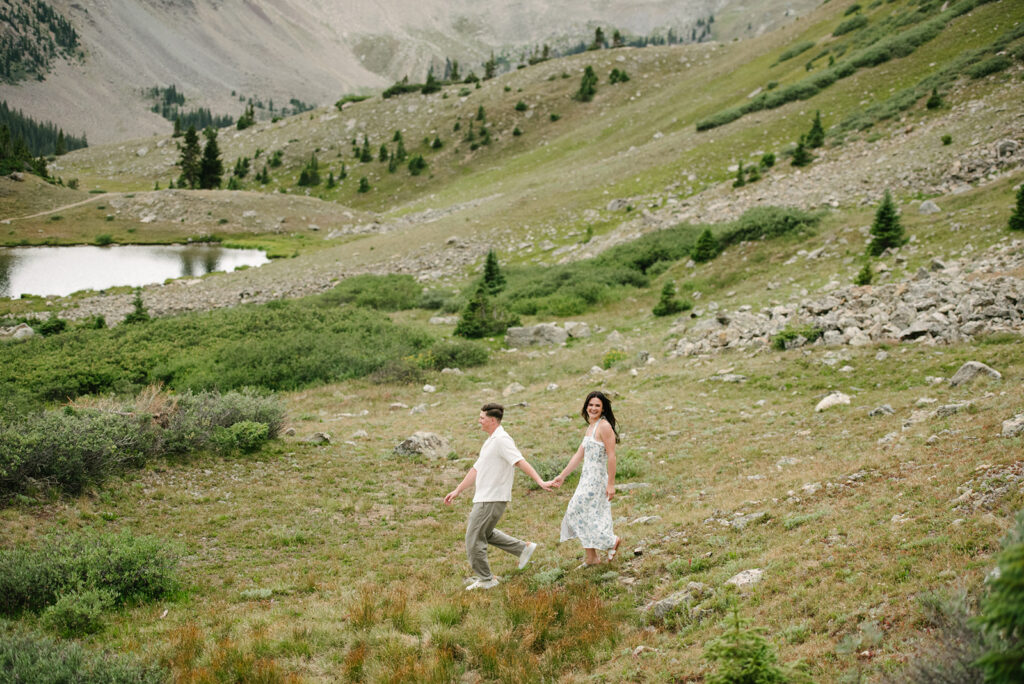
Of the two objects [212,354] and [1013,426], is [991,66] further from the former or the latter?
[212,354]

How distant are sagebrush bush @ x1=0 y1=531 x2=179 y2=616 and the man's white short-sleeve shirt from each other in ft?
16.1

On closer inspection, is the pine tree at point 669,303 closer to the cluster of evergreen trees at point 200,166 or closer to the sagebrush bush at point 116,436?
the sagebrush bush at point 116,436

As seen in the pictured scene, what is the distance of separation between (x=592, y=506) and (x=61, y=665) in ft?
20.6

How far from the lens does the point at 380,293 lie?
3528 cm

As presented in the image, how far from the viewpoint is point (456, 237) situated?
4594cm

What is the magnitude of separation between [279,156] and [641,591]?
105 meters

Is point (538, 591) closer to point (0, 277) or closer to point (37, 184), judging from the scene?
point (0, 277)

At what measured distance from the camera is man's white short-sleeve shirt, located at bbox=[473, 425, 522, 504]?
7.78 m

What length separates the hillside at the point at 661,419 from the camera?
5938 millimetres

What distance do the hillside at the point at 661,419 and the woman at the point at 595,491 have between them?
0.47 metres

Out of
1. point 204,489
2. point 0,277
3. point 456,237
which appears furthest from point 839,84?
point 0,277

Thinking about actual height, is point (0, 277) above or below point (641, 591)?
above

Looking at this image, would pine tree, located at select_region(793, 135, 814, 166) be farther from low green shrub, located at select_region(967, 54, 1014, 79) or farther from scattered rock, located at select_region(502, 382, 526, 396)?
scattered rock, located at select_region(502, 382, 526, 396)

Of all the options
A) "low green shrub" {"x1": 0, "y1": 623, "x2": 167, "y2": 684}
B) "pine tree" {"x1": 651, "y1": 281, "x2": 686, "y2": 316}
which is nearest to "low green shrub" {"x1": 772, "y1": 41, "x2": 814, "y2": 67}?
"pine tree" {"x1": 651, "y1": 281, "x2": 686, "y2": 316}
